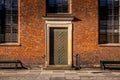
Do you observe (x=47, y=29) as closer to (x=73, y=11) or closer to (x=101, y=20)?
(x=73, y=11)

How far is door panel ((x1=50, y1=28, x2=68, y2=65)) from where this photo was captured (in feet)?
57.4

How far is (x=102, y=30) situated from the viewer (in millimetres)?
17531

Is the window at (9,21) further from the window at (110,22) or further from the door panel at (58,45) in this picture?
the window at (110,22)

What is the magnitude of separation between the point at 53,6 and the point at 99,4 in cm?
266

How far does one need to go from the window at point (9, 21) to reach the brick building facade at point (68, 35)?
0.44 meters

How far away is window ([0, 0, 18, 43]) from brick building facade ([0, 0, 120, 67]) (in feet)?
1.44

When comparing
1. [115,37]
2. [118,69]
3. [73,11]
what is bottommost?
[118,69]

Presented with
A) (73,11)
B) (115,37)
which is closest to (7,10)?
(73,11)

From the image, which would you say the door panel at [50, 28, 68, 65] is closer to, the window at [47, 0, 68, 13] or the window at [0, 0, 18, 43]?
the window at [47, 0, 68, 13]

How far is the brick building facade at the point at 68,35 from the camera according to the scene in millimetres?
17172

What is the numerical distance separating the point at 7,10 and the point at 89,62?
18.4 ft

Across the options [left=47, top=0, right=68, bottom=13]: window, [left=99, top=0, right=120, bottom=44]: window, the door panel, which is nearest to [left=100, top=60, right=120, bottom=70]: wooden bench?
[left=99, top=0, right=120, bottom=44]: window

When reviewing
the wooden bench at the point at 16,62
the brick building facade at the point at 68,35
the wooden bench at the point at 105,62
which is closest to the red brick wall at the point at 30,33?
the brick building facade at the point at 68,35

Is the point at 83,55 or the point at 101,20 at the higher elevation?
the point at 101,20
